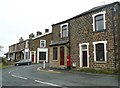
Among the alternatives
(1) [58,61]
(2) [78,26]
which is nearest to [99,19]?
(2) [78,26]

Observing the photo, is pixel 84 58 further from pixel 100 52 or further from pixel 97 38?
pixel 97 38

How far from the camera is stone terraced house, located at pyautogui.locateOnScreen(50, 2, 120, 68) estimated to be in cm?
2166

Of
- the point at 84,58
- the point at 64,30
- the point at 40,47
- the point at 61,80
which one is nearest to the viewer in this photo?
the point at 61,80

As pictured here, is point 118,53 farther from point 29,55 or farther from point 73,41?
point 29,55

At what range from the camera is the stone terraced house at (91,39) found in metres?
21.7

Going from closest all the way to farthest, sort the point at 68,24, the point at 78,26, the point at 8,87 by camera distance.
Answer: the point at 8,87, the point at 78,26, the point at 68,24

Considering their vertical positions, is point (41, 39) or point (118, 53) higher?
point (41, 39)

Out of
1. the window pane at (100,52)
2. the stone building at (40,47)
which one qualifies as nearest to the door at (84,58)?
the window pane at (100,52)

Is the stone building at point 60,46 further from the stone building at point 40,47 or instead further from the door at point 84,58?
the stone building at point 40,47

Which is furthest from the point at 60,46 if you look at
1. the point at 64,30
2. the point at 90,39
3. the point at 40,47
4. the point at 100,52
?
the point at 40,47

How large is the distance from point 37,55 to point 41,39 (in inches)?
161

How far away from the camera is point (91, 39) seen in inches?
Result: 953

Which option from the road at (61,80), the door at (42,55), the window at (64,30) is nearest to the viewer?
the road at (61,80)

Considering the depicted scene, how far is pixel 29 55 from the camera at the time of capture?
53125 mm
